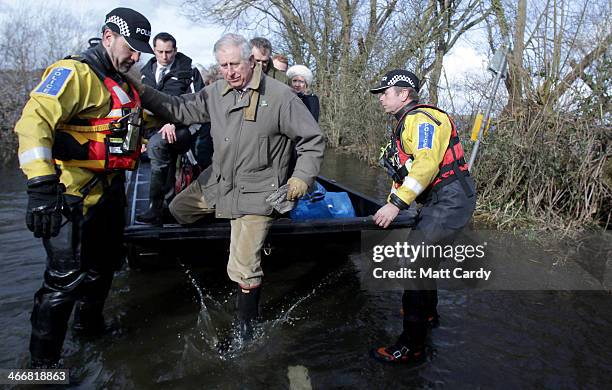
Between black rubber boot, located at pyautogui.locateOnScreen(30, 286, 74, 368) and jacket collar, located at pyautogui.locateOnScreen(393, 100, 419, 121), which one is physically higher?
jacket collar, located at pyautogui.locateOnScreen(393, 100, 419, 121)

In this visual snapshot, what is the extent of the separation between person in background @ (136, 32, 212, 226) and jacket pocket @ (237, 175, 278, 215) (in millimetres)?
1165

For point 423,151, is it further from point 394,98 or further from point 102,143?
point 102,143

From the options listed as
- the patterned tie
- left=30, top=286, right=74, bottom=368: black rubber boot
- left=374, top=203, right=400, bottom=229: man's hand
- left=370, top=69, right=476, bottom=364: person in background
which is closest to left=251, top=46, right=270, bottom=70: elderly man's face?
the patterned tie

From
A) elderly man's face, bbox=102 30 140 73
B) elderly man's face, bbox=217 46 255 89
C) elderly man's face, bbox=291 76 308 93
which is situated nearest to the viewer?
elderly man's face, bbox=102 30 140 73

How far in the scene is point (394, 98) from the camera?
3.43 metres

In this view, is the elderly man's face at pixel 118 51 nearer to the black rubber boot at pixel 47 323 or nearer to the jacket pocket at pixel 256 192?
the jacket pocket at pixel 256 192

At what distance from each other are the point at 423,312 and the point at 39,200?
2.60 meters

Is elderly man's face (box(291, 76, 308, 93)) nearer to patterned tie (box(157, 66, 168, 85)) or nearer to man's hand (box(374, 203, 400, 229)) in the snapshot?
patterned tie (box(157, 66, 168, 85))

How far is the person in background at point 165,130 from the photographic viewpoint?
430cm

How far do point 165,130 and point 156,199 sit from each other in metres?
0.71

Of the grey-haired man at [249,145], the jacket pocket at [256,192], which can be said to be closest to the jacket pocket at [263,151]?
the grey-haired man at [249,145]

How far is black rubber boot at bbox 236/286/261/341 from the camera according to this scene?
345 centimetres

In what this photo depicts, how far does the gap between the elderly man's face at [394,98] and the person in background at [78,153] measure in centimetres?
167

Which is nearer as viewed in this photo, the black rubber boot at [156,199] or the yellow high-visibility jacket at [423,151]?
the yellow high-visibility jacket at [423,151]
